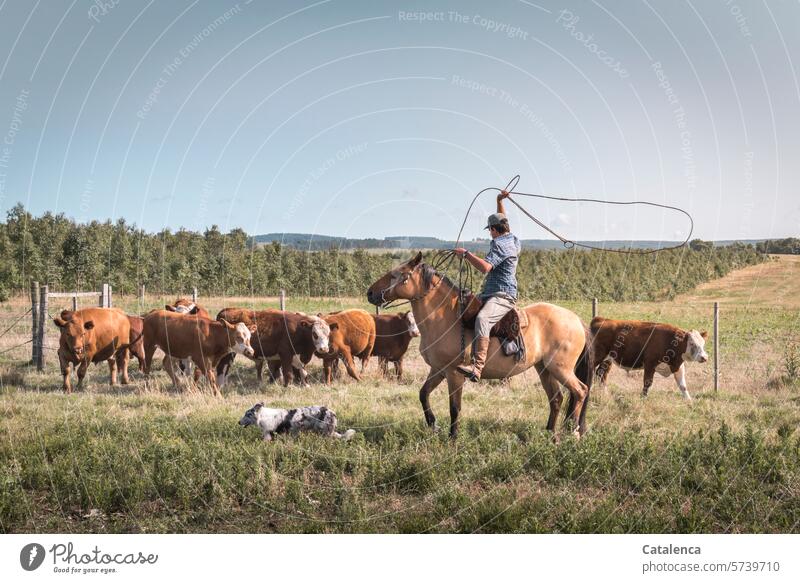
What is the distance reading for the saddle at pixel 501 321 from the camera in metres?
9.41

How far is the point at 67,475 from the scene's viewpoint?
7.75 meters

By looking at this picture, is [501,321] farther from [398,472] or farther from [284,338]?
[284,338]

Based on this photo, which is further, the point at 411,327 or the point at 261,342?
the point at 411,327

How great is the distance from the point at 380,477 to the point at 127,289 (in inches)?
1878

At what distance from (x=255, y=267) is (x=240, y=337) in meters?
35.1

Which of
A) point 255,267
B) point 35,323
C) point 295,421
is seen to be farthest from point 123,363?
point 255,267

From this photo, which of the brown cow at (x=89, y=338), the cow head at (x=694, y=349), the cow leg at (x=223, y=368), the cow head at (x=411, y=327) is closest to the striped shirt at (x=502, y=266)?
the cow head at (x=694, y=349)

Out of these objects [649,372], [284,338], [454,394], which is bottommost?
[649,372]

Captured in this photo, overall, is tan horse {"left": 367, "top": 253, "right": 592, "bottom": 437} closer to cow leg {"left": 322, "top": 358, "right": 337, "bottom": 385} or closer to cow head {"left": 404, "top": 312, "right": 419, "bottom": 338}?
cow leg {"left": 322, "top": 358, "right": 337, "bottom": 385}

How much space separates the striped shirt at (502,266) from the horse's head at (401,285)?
99cm

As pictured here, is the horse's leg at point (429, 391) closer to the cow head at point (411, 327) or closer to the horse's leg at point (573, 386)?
the horse's leg at point (573, 386)

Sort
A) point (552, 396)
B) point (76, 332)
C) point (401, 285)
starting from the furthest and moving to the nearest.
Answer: point (76, 332), point (552, 396), point (401, 285)

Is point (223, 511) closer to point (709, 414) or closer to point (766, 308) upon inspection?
point (709, 414)
